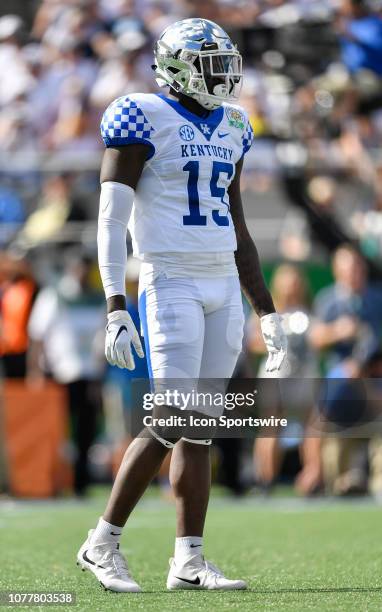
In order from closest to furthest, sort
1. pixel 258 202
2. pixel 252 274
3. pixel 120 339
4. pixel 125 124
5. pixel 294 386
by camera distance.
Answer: pixel 120 339, pixel 125 124, pixel 252 274, pixel 294 386, pixel 258 202

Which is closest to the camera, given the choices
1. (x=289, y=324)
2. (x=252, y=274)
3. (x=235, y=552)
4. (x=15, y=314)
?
(x=252, y=274)

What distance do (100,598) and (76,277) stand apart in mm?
5900

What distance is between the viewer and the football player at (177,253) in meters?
4.05

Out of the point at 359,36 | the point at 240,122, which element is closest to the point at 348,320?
the point at 359,36

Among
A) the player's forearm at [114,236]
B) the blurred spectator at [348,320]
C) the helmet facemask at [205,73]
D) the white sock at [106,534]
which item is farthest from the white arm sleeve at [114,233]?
the blurred spectator at [348,320]

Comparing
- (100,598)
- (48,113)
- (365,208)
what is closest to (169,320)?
(100,598)

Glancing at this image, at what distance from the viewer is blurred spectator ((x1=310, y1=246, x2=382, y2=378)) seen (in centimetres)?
880

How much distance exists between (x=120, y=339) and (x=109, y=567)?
0.78 m

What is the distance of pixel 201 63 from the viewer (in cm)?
419

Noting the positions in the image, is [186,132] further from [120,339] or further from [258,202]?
[258,202]

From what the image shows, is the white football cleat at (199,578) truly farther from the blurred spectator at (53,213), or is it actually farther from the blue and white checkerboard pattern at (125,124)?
the blurred spectator at (53,213)

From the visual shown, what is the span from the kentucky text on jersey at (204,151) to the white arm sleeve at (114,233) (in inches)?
9.5

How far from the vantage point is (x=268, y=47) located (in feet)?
35.6

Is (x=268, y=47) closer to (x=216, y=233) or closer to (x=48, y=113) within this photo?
(x=48, y=113)
